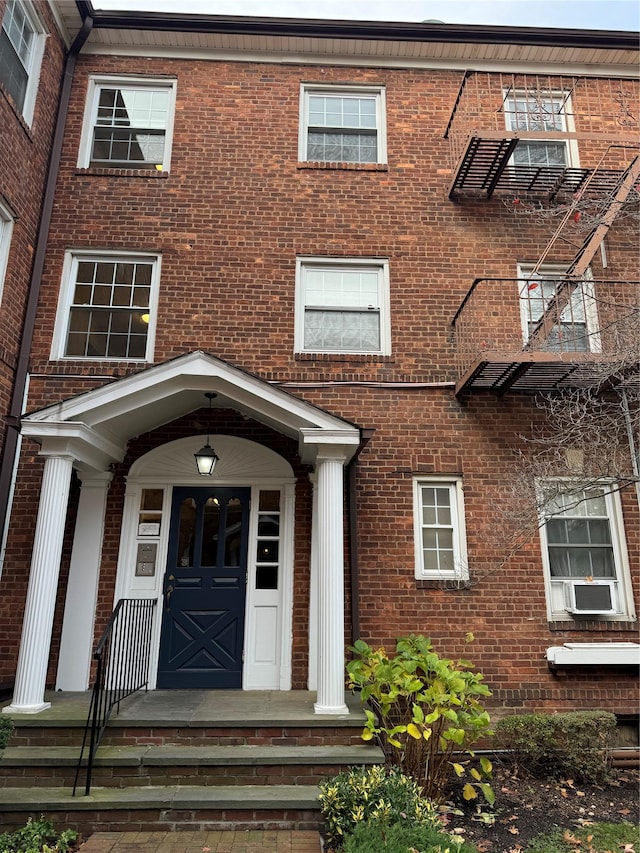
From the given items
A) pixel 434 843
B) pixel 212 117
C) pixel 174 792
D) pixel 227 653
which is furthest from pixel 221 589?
pixel 212 117

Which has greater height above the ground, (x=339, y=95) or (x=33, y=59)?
(x=339, y=95)

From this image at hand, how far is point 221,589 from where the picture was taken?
23.0ft

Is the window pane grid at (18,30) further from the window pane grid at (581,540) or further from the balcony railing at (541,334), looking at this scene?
the window pane grid at (581,540)

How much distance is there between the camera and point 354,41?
8.87 metres

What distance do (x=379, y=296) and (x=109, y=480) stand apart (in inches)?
168

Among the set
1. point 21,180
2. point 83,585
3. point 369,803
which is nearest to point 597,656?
point 369,803

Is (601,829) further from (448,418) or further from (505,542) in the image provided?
(448,418)

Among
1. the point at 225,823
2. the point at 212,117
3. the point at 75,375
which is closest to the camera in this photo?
the point at 225,823

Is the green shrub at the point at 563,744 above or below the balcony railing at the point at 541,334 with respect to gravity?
below

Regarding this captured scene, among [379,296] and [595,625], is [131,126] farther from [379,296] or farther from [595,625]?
[595,625]

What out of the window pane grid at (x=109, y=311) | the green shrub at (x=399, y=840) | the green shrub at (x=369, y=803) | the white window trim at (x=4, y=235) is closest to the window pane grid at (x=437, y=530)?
the green shrub at (x=369, y=803)

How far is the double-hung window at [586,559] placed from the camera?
686 cm

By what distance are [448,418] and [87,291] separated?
515 centimetres

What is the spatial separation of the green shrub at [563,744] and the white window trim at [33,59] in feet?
30.7
